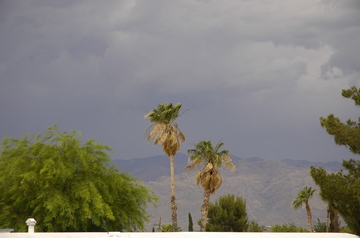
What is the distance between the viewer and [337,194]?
1783 inches

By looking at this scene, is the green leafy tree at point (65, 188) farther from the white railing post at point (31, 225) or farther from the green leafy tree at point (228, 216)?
the green leafy tree at point (228, 216)

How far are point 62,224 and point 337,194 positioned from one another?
21564 mm

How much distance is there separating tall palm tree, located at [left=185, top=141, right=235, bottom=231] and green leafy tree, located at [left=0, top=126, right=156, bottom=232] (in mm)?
15419

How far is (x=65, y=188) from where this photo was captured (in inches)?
1951

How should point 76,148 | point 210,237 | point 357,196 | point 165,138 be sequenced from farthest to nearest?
point 165,138
point 76,148
point 357,196
point 210,237

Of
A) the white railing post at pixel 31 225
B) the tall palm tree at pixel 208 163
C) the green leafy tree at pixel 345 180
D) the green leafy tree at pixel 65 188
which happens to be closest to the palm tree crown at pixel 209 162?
the tall palm tree at pixel 208 163

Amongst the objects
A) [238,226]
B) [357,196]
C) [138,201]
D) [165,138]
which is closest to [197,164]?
[165,138]

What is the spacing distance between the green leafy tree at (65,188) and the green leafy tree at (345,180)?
15616 mm

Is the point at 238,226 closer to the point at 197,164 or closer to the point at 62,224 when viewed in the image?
the point at 197,164

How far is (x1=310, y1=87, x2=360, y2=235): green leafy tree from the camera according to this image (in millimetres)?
44625

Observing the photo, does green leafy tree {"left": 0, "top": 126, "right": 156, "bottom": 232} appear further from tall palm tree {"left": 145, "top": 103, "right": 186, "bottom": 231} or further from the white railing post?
the white railing post

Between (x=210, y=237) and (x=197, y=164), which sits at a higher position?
(x=197, y=164)

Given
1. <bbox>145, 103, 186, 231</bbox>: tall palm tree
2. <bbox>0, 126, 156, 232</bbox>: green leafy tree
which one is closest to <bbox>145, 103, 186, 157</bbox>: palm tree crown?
<bbox>145, 103, 186, 231</bbox>: tall palm tree

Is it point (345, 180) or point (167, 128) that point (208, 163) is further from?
point (345, 180)
